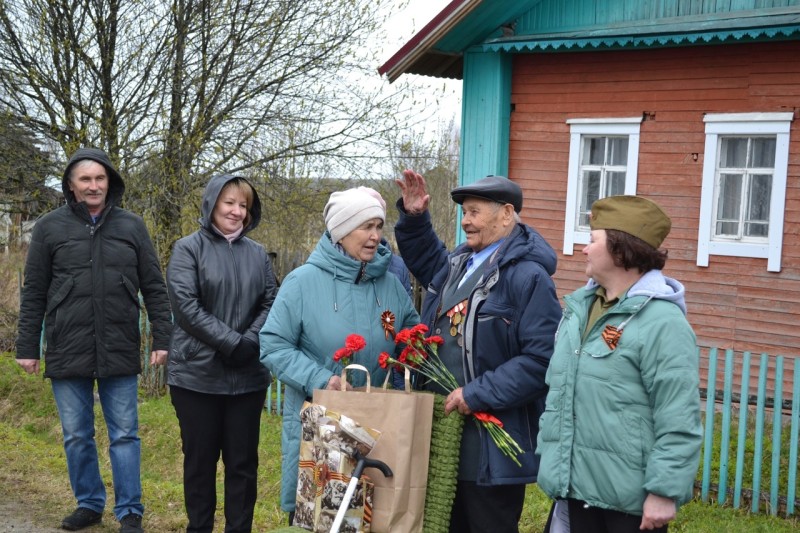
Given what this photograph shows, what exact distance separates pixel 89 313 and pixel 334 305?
1797mm

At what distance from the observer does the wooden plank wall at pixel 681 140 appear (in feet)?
31.4

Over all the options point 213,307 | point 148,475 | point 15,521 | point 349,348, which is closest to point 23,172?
point 148,475

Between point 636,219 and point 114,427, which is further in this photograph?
point 114,427

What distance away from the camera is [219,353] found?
4.30 meters

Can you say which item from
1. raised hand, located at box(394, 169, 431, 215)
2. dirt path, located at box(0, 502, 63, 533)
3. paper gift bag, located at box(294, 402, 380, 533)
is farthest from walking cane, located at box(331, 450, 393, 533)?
dirt path, located at box(0, 502, 63, 533)

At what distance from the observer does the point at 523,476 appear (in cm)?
325

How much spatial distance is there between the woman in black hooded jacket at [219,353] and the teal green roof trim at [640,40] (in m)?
6.33

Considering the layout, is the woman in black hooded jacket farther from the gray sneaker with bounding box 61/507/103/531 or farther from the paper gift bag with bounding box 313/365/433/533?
the paper gift bag with bounding box 313/365/433/533

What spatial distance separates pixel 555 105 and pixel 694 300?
287 centimetres

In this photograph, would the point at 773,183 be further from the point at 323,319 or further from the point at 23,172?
the point at 23,172

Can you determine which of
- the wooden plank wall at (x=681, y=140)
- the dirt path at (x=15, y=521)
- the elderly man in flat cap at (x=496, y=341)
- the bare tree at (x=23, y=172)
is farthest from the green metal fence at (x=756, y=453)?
the bare tree at (x=23, y=172)

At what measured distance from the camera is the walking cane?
2938 mm

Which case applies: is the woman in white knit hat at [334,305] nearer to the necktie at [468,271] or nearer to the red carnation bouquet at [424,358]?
the red carnation bouquet at [424,358]

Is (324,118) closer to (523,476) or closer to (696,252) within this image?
(696,252)
